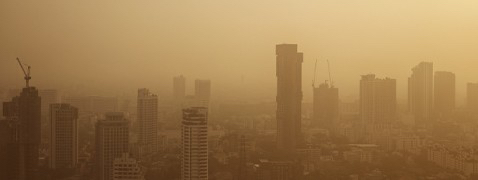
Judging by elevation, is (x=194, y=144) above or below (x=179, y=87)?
below

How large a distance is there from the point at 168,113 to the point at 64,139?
93cm

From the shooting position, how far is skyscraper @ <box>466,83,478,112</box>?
561cm

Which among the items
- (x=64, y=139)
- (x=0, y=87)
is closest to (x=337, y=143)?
(x=64, y=139)

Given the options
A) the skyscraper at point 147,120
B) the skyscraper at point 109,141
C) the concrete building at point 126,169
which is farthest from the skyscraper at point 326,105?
the concrete building at point 126,169

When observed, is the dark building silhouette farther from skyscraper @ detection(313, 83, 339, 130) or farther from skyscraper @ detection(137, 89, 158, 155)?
skyscraper @ detection(313, 83, 339, 130)

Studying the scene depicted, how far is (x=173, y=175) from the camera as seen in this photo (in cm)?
449

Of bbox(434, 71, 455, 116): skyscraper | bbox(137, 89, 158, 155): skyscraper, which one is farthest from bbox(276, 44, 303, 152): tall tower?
bbox(434, 71, 455, 116): skyscraper

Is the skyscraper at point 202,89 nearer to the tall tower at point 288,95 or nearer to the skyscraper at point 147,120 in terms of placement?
the skyscraper at point 147,120

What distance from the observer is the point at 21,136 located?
14.3 ft

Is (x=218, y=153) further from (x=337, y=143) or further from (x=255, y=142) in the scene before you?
(x=337, y=143)

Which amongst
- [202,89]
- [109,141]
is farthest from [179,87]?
[109,141]

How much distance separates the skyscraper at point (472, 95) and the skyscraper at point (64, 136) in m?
3.88

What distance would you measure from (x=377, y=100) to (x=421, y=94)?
0.56 meters

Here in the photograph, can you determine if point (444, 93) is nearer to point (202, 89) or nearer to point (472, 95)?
point (472, 95)
